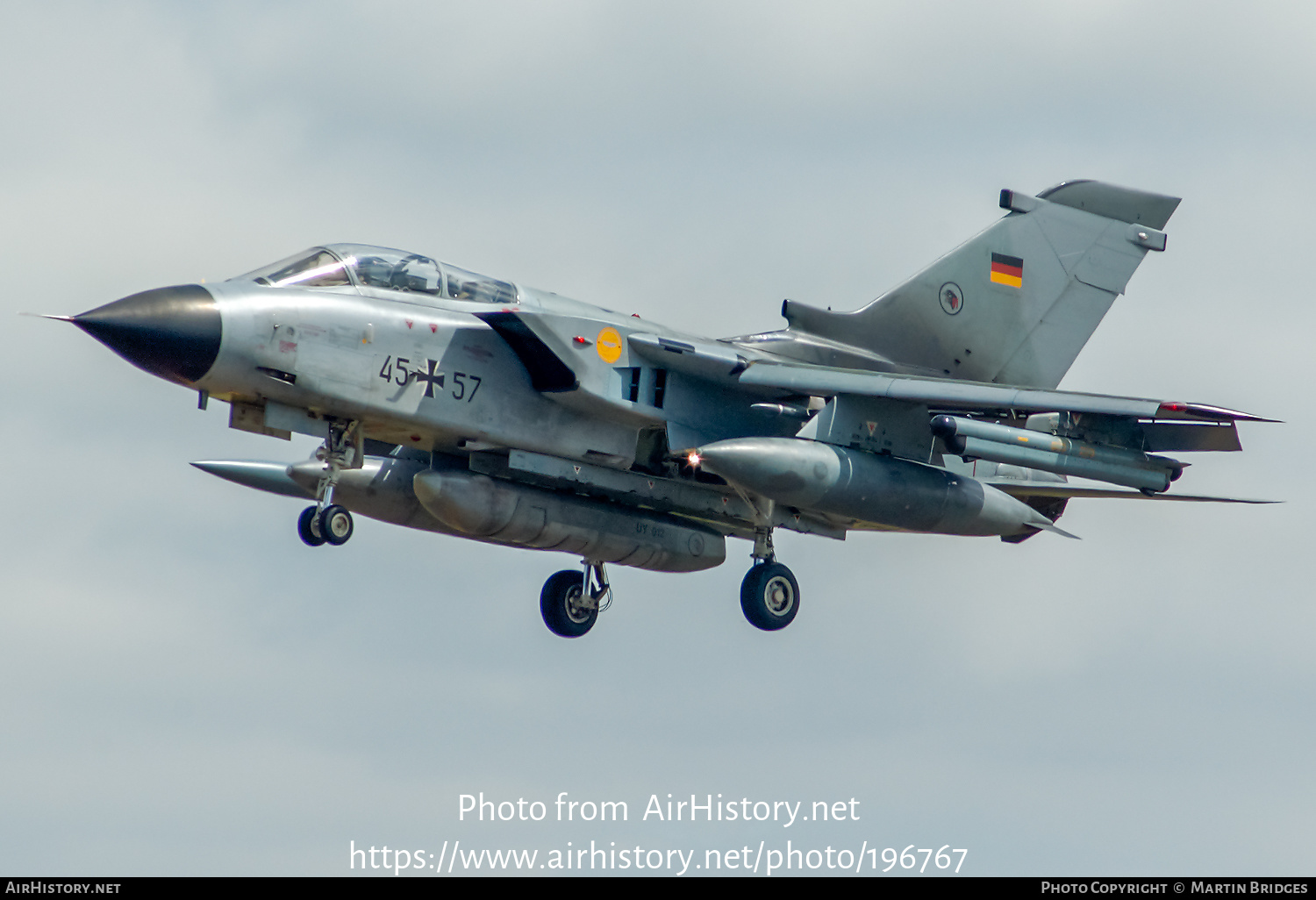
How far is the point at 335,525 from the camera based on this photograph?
1622 cm

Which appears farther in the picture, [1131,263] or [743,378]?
[1131,263]

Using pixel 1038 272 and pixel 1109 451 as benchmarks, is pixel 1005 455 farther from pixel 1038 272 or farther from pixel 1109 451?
pixel 1038 272

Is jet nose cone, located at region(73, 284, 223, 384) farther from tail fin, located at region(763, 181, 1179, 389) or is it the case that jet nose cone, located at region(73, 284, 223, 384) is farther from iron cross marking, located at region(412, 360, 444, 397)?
tail fin, located at region(763, 181, 1179, 389)

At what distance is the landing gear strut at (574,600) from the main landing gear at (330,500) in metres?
4.35

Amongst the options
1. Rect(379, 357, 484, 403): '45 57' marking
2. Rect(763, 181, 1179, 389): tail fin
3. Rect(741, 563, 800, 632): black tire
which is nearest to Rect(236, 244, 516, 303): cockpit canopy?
Rect(379, 357, 484, 403): '45 57' marking

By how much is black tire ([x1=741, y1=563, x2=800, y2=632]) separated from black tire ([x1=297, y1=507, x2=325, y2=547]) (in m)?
5.30

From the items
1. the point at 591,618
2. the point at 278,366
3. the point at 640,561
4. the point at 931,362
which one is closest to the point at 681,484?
the point at 640,561

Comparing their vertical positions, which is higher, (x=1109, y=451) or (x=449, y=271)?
(x=449, y=271)

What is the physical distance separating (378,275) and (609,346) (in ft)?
8.22

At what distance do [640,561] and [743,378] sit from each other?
291cm

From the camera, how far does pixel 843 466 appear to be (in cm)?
1773

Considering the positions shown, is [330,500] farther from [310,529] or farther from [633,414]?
[633,414]

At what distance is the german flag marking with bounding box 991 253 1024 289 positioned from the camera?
70.4ft

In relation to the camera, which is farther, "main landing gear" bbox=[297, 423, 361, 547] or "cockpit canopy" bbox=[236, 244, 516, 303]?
"cockpit canopy" bbox=[236, 244, 516, 303]
